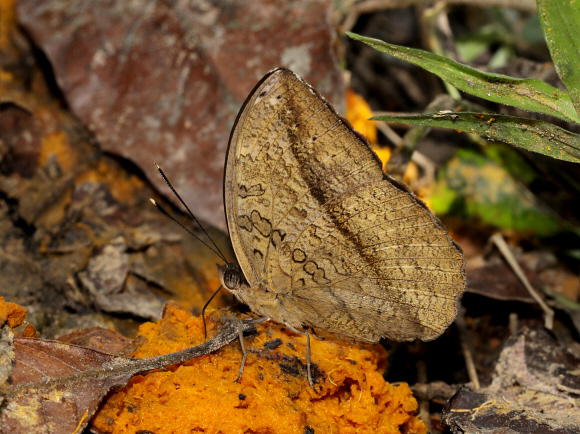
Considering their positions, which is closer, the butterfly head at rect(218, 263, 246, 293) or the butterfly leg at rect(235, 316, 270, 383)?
the butterfly leg at rect(235, 316, 270, 383)

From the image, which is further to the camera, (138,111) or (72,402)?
(138,111)

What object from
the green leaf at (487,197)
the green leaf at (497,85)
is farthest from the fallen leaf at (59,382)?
the green leaf at (487,197)

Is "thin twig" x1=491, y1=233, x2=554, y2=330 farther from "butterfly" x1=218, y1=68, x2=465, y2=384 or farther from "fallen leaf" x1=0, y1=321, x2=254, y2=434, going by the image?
"fallen leaf" x1=0, y1=321, x2=254, y2=434

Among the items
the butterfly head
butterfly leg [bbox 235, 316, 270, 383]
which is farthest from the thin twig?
the butterfly head

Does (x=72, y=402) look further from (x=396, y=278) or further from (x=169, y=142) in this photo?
(x=169, y=142)

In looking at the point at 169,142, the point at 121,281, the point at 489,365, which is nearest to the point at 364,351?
the point at 489,365

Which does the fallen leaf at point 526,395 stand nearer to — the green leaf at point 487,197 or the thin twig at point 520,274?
the thin twig at point 520,274
